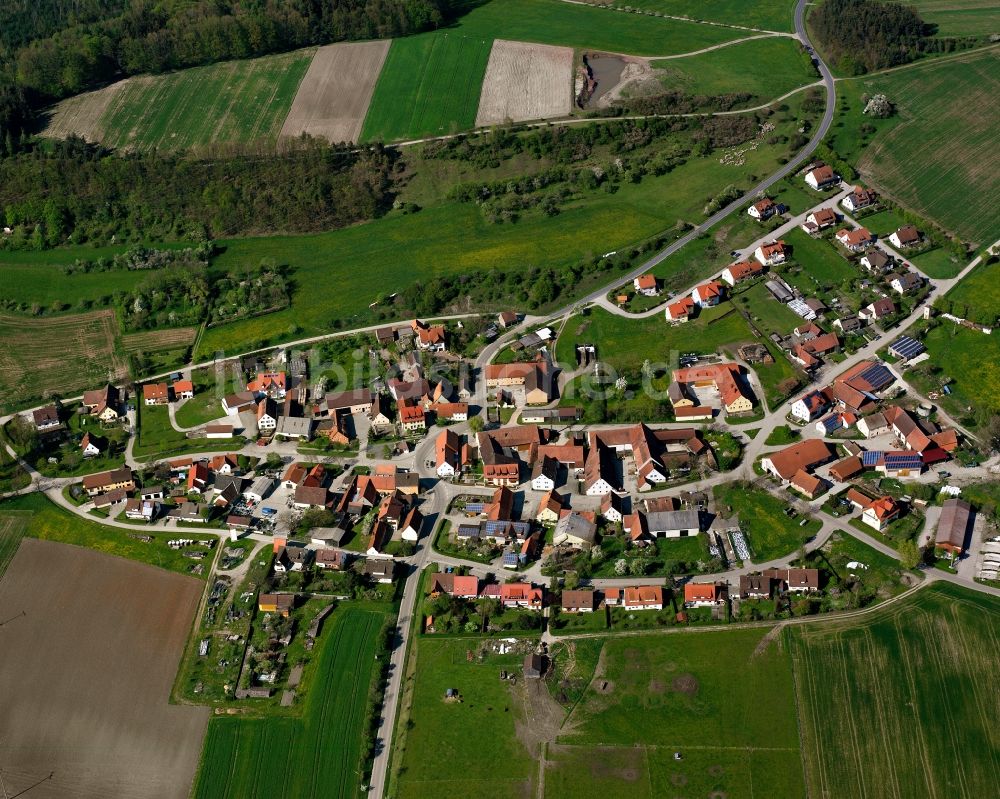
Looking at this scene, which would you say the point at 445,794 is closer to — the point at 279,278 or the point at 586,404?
the point at 586,404

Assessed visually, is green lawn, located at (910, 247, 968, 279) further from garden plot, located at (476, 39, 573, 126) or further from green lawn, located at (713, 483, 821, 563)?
garden plot, located at (476, 39, 573, 126)

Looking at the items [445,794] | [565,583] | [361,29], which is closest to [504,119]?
[361,29]

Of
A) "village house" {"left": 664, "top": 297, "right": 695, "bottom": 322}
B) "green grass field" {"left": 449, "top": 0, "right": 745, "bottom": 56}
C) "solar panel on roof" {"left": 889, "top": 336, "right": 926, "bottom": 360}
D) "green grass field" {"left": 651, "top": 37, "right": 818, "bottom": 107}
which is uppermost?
"green grass field" {"left": 449, "top": 0, "right": 745, "bottom": 56}

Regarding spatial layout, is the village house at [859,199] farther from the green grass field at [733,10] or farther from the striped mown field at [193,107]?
the striped mown field at [193,107]

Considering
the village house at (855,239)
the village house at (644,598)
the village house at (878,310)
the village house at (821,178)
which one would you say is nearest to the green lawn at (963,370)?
the village house at (878,310)

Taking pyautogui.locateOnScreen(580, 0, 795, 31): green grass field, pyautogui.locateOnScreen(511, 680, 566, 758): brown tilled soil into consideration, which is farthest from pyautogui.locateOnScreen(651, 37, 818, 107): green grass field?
pyautogui.locateOnScreen(511, 680, 566, 758): brown tilled soil

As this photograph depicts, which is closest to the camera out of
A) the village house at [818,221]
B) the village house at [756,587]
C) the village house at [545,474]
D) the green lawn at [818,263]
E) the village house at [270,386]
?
the village house at [756,587]
